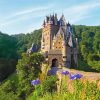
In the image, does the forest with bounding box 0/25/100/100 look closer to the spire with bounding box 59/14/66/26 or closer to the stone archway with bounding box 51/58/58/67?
the stone archway with bounding box 51/58/58/67

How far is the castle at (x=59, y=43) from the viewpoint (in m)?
45.5

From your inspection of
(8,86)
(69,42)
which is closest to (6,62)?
(69,42)

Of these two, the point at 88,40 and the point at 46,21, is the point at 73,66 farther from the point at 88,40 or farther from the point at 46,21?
the point at 88,40

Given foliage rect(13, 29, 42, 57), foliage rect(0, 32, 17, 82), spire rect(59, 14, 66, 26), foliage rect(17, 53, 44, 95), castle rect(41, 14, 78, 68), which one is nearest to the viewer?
foliage rect(17, 53, 44, 95)

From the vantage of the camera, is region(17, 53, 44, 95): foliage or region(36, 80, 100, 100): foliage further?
region(17, 53, 44, 95): foliage

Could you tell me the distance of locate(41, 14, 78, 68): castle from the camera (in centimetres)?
4550

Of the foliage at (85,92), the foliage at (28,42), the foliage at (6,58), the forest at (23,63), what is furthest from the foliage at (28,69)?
the foliage at (85,92)

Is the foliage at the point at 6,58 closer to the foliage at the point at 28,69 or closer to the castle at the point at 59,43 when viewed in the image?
the castle at the point at 59,43

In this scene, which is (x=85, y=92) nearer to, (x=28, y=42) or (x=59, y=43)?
(x=59, y=43)

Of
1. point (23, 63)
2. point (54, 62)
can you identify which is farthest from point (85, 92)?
point (54, 62)

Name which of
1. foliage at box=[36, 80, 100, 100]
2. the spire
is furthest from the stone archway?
foliage at box=[36, 80, 100, 100]

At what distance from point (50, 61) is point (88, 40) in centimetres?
5069

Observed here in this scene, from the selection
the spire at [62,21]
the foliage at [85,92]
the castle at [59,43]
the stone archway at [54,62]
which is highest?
the spire at [62,21]

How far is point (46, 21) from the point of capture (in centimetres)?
5353
